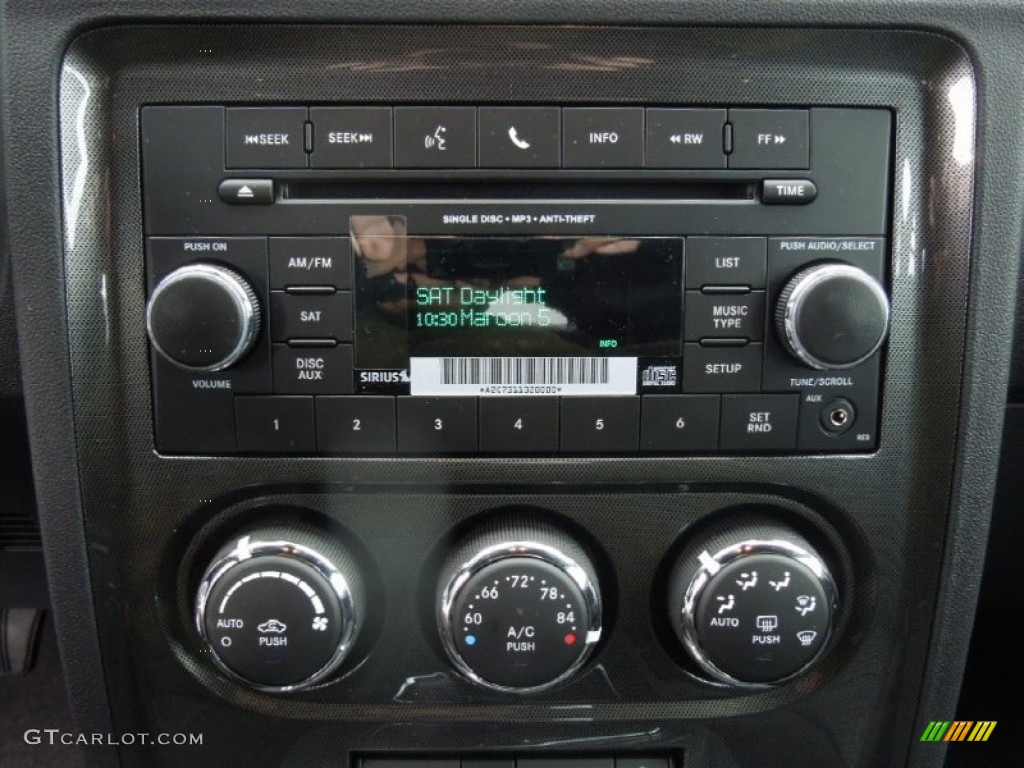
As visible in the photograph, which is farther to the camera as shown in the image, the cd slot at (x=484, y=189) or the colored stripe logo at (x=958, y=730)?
the colored stripe logo at (x=958, y=730)

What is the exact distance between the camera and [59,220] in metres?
0.67

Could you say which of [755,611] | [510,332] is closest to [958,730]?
[755,611]

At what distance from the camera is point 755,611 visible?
690 mm

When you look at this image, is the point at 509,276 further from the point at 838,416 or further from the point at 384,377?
the point at 838,416

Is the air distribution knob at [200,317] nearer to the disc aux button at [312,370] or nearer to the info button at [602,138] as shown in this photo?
the disc aux button at [312,370]

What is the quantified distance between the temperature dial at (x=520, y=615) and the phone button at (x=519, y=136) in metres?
0.30

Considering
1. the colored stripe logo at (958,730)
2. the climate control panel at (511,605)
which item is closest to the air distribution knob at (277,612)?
the climate control panel at (511,605)

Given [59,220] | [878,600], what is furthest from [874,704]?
[59,220]

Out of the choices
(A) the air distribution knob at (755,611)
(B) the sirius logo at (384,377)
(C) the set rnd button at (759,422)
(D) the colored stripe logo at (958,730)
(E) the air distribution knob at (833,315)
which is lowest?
(D) the colored stripe logo at (958,730)

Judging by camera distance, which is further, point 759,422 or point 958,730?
point 958,730

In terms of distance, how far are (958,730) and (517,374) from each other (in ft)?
2.35

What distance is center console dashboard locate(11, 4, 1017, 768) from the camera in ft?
2.18

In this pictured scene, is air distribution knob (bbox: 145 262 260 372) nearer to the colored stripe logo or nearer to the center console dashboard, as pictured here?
the center console dashboard

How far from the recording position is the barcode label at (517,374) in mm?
685
